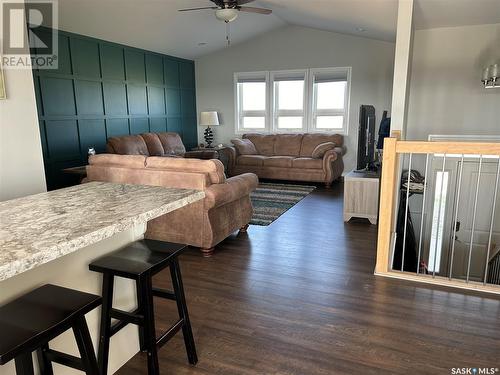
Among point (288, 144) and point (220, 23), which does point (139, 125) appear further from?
point (288, 144)

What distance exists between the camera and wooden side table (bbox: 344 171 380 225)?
4.26m

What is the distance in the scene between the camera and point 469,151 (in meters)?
2.56

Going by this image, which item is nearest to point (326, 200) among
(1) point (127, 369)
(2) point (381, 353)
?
(2) point (381, 353)

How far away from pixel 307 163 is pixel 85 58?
13.2 feet

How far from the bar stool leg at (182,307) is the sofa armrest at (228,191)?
1.40 metres

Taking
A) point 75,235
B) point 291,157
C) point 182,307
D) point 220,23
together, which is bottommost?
point 182,307

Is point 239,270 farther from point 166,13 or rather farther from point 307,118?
point 307,118

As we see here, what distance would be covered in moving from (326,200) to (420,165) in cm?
143

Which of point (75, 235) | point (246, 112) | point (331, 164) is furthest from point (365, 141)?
point (246, 112)

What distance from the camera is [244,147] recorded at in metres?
7.20

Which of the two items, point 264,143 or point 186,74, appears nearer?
point 264,143

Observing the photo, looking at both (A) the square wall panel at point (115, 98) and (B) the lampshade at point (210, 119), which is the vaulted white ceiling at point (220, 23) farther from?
(B) the lampshade at point (210, 119)

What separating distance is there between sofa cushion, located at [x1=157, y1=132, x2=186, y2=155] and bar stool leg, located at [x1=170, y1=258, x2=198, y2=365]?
5.13 m

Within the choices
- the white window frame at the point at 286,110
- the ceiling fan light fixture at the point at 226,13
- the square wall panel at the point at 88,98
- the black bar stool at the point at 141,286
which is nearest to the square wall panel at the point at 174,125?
the square wall panel at the point at 88,98
